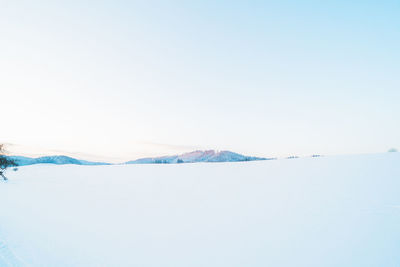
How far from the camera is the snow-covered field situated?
381 centimetres

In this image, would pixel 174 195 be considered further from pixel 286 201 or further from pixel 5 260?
pixel 5 260

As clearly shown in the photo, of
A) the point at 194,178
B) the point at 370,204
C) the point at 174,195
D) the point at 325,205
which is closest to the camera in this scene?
the point at 370,204

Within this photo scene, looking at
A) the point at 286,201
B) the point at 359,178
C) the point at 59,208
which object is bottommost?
the point at 59,208

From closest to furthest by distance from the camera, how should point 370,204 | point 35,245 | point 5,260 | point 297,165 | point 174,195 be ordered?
1. point 5,260
2. point 35,245
3. point 370,204
4. point 174,195
5. point 297,165

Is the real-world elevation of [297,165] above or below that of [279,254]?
above

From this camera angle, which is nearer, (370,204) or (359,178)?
(370,204)

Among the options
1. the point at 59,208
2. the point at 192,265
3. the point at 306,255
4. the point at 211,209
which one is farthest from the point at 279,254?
the point at 59,208

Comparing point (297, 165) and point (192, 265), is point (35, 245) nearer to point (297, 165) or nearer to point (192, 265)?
point (192, 265)

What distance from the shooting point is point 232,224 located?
17.5ft

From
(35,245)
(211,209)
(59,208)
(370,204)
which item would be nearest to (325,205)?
Result: (370,204)

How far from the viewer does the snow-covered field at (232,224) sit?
3.81 m

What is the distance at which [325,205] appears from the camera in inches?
220

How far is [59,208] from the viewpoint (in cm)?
769

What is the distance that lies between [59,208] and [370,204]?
937cm
